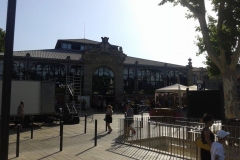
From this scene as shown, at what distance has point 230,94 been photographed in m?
12.4

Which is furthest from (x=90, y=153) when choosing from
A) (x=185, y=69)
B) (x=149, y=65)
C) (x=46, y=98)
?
(x=185, y=69)

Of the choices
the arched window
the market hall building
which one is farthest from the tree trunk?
the arched window

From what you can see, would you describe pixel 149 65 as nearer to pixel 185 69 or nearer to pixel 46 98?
pixel 185 69

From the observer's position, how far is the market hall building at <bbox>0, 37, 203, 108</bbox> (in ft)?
132

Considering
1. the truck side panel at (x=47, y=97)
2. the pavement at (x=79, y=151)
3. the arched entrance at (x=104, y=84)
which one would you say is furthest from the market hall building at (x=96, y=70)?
the pavement at (x=79, y=151)

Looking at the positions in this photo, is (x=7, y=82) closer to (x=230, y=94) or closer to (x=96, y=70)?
(x=230, y=94)

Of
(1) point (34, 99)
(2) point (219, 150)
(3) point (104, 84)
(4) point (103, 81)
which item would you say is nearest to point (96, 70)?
(4) point (103, 81)

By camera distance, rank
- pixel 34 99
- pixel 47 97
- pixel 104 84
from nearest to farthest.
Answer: pixel 34 99
pixel 47 97
pixel 104 84

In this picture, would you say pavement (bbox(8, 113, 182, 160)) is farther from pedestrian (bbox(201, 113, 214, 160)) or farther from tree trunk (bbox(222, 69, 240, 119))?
tree trunk (bbox(222, 69, 240, 119))

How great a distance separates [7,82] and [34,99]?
14.2 meters

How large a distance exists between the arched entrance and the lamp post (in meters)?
37.9

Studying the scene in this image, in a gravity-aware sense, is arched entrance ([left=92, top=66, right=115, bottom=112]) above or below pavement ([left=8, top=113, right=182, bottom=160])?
above

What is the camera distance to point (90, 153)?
9.91 m

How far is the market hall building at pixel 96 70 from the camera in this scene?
40219 mm
